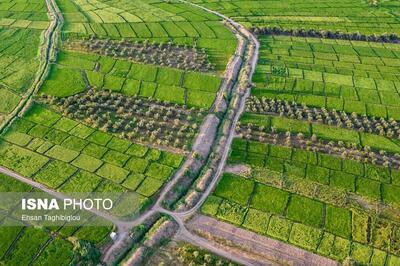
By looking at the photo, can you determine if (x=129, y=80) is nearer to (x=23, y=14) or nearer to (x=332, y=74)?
(x=332, y=74)

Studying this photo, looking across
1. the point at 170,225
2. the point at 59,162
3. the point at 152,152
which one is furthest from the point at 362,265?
the point at 59,162

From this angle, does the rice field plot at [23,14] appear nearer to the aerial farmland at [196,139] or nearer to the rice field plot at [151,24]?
the aerial farmland at [196,139]

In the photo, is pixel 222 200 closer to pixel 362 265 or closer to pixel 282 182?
pixel 282 182

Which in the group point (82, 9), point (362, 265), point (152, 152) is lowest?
point (362, 265)

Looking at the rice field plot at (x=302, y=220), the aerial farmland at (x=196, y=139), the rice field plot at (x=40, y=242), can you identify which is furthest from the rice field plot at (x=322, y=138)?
the rice field plot at (x=40, y=242)

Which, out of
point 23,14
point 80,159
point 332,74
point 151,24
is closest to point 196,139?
point 80,159
